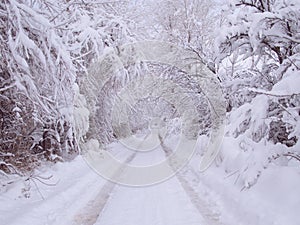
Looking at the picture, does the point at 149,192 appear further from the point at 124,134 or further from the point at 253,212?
the point at 124,134

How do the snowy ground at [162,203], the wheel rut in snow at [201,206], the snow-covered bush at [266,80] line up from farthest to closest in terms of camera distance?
the wheel rut in snow at [201,206] < the snowy ground at [162,203] < the snow-covered bush at [266,80]

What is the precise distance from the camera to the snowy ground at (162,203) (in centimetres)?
579

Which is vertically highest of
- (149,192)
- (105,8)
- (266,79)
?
(105,8)

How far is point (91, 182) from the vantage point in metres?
10.2

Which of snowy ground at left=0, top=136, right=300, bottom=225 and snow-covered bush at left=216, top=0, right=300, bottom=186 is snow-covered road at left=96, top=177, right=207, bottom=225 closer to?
snowy ground at left=0, top=136, right=300, bottom=225

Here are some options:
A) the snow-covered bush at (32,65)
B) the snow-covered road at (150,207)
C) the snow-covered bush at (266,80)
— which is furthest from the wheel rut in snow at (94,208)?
the snow-covered bush at (266,80)

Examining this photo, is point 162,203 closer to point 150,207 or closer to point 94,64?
point 150,207

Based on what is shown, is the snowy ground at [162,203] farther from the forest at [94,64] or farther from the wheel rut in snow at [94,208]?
the forest at [94,64]

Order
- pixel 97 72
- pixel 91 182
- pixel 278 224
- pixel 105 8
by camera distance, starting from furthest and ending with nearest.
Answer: pixel 97 72 → pixel 105 8 → pixel 91 182 → pixel 278 224

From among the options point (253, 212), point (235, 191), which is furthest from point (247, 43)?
point (253, 212)

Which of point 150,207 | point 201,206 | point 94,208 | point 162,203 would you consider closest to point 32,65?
point 94,208

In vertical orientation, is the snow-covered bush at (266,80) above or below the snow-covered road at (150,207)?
above

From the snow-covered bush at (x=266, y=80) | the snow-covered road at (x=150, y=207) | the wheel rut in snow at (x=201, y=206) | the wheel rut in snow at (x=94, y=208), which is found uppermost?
the snow-covered bush at (x=266, y=80)

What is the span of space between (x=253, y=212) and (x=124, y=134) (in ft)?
78.0
